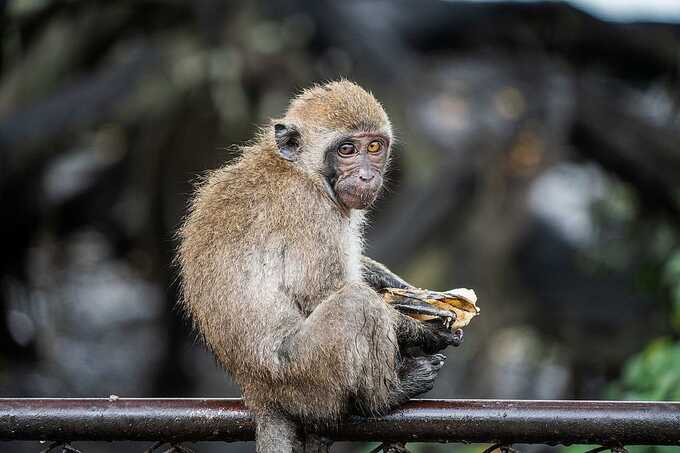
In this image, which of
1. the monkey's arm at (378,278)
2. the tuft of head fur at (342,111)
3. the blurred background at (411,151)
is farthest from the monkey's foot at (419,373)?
the blurred background at (411,151)

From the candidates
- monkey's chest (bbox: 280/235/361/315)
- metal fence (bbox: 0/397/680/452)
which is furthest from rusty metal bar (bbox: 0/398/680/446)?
monkey's chest (bbox: 280/235/361/315)

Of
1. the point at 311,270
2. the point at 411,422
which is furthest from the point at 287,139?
the point at 411,422

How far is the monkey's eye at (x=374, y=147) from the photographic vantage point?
367cm

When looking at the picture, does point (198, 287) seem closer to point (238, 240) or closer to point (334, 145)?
point (238, 240)

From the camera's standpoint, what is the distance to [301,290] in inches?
129

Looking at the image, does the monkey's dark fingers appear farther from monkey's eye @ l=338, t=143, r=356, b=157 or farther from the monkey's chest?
monkey's eye @ l=338, t=143, r=356, b=157

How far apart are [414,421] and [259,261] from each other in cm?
87

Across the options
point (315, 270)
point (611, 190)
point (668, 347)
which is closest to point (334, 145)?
point (315, 270)

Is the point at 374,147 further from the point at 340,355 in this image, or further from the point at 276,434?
the point at 276,434

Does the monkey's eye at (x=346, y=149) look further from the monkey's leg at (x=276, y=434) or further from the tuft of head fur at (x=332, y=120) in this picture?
the monkey's leg at (x=276, y=434)

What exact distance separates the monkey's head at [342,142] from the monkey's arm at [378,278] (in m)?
0.37

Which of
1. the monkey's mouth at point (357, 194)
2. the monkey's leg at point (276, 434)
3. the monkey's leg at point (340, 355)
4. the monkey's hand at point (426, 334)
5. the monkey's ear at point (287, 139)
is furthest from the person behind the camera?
the monkey's ear at point (287, 139)

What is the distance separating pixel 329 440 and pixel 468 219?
5167 mm

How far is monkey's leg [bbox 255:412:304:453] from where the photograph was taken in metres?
2.83
